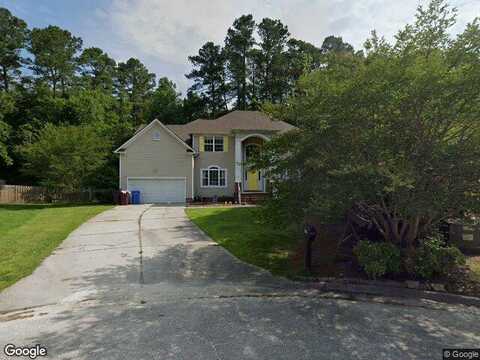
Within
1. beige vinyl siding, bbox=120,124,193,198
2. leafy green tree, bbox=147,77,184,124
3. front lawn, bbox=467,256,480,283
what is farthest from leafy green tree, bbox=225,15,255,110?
front lawn, bbox=467,256,480,283

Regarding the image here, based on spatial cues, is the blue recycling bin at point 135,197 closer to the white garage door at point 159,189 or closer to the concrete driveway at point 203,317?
the white garage door at point 159,189

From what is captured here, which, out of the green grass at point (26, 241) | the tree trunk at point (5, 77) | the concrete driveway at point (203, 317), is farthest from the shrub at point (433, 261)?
the tree trunk at point (5, 77)

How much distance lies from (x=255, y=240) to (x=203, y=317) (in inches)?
212

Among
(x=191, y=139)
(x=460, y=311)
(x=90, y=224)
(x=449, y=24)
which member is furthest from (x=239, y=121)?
(x=460, y=311)

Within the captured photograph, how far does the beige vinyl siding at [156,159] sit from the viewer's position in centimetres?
2369

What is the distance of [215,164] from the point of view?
25.3 meters

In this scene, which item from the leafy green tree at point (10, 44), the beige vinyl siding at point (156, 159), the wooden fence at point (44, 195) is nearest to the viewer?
the beige vinyl siding at point (156, 159)

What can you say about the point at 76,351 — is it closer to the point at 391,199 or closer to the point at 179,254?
the point at 179,254

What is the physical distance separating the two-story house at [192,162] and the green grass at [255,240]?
10.4 meters

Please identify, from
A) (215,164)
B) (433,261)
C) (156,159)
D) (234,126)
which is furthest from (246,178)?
(433,261)

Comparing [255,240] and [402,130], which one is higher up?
[402,130]

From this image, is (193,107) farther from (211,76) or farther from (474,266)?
(474,266)

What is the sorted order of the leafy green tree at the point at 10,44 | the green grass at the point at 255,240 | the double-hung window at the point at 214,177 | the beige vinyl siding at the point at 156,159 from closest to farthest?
the green grass at the point at 255,240
the beige vinyl siding at the point at 156,159
the double-hung window at the point at 214,177
the leafy green tree at the point at 10,44

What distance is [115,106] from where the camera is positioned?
4275 cm
